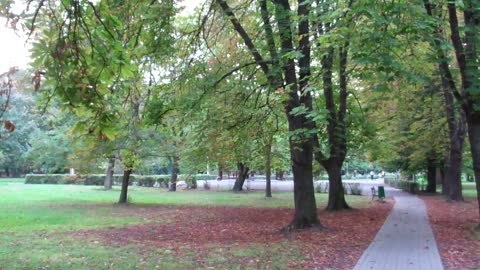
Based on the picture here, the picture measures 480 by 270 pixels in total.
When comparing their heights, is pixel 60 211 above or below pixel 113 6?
below

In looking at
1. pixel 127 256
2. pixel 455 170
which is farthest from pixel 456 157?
pixel 127 256

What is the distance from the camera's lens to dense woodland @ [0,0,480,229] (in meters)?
5.89

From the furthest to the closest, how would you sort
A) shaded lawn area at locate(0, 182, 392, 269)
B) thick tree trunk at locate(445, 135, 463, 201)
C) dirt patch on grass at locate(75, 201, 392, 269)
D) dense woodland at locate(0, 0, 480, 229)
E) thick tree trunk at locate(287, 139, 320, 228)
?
1. thick tree trunk at locate(445, 135, 463, 201)
2. thick tree trunk at locate(287, 139, 320, 228)
3. dirt patch on grass at locate(75, 201, 392, 269)
4. shaded lawn area at locate(0, 182, 392, 269)
5. dense woodland at locate(0, 0, 480, 229)

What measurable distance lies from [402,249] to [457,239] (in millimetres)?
2544

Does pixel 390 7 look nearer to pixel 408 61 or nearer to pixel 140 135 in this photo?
pixel 408 61

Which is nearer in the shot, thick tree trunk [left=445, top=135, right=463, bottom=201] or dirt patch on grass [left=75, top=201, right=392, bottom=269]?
dirt patch on grass [left=75, top=201, right=392, bottom=269]

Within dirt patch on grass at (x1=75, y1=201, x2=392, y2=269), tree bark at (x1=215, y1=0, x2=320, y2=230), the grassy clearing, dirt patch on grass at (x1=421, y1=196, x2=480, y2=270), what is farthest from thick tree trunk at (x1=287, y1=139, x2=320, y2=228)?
dirt patch on grass at (x1=421, y1=196, x2=480, y2=270)

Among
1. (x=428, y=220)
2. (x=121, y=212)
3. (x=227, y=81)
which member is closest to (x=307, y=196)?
(x=227, y=81)

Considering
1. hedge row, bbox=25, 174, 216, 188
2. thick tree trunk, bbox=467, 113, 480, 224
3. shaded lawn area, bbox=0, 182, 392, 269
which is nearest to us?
shaded lawn area, bbox=0, 182, 392, 269

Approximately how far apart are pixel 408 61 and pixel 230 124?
538cm

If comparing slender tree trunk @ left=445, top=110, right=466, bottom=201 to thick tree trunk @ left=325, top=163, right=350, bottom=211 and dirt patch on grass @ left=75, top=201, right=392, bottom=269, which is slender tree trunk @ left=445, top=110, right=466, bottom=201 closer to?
thick tree trunk @ left=325, top=163, right=350, bottom=211

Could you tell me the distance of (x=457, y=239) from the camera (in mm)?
12508

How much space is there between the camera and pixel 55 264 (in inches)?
357

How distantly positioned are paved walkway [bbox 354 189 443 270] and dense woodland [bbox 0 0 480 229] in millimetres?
2329
